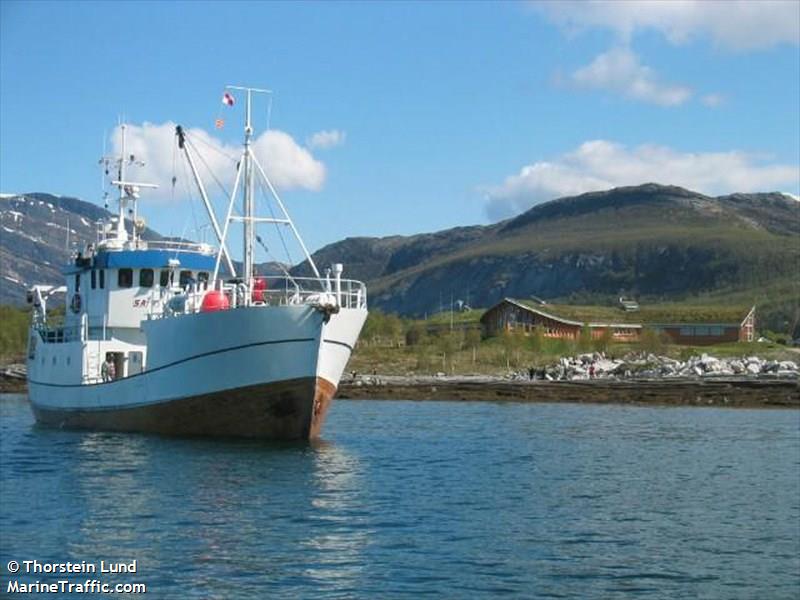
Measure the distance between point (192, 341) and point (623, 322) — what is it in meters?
104

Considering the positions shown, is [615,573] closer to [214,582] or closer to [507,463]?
[214,582]

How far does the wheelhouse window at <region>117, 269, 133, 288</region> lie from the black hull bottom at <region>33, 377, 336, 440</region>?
281 inches

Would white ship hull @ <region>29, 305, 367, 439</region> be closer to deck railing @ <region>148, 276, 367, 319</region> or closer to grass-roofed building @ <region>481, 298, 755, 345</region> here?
deck railing @ <region>148, 276, 367, 319</region>

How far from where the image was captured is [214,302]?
40875mm

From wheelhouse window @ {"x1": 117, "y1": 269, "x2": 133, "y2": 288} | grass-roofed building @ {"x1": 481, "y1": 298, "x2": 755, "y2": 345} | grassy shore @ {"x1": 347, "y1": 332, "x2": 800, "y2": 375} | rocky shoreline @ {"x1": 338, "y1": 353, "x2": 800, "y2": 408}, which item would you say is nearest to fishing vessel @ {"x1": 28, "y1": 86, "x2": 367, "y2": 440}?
wheelhouse window @ {"x1": 117, "y1": 269, "x2": 133, "y2": 288}

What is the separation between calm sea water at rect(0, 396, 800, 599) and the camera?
21.3 meters

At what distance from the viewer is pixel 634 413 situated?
66.6 metres

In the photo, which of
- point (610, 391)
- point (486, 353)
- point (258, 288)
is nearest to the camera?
point (258, 288)

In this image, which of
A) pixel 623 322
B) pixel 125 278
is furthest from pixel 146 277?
pixel 623 322

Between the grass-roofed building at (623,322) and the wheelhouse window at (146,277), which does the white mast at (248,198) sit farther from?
the grass-roofed building at (623,322)

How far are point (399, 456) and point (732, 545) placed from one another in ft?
53.4

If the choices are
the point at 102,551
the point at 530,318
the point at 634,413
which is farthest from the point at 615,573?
the point at 530,318

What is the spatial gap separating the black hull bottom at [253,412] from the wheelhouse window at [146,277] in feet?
23.1

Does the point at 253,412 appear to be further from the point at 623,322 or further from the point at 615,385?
the point at 623,322
